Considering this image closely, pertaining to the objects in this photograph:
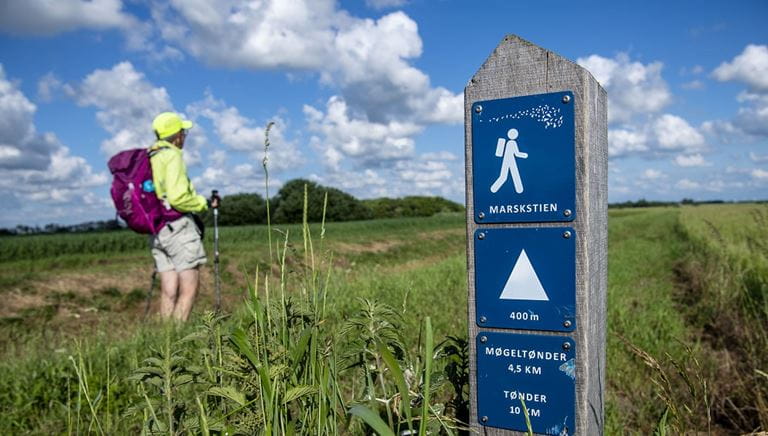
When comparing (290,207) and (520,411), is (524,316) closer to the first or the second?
(520,411)

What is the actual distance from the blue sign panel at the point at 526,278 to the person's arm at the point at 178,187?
12.5ft

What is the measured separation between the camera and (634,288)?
7047 millimetres

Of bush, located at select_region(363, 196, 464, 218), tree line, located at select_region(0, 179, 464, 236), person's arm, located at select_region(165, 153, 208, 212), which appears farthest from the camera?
bush, located at select_region(363, 196, 464, 218)

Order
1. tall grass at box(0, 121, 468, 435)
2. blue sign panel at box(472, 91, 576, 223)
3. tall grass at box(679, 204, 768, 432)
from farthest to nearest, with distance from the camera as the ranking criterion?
tall grass at box(679, 204, 768, 432) → blue sign panel at box(472, 91, 576, 223) → tall grass at box(0, 121, 468, 435)

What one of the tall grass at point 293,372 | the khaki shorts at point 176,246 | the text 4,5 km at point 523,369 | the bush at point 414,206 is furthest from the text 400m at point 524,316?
the bush at point 414,206

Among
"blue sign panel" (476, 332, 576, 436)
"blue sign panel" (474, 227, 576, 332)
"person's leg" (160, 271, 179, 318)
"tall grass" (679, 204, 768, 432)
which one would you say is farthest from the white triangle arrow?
"person's leg" (160, 271, 179, 318)

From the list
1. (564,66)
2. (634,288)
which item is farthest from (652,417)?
(634,288)

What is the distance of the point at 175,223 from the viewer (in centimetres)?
495

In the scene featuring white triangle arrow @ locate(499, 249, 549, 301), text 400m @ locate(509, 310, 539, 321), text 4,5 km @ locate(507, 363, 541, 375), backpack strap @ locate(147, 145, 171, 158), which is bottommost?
text 4,5 km @ locate(507, 363, 541, 375)

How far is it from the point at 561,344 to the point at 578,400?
0.18 m

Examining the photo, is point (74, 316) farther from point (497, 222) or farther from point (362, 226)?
point (362, 226)

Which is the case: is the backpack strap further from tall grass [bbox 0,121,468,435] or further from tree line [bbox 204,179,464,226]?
tree line [bbox 204,179,464,226]

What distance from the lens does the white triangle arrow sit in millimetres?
1589

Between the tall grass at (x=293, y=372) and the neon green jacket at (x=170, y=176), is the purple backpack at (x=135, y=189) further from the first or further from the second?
the tall grass at (x=293, y=372)
